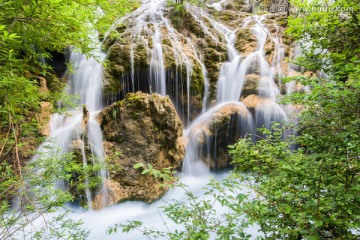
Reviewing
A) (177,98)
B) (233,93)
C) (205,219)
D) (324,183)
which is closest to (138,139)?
(177,98)

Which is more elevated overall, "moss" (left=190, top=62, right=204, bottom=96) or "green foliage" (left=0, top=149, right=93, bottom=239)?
"moss" (left=190, top=62, right=204, bottom=96)

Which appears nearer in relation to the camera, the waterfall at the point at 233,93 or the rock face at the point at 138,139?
the rock face at the point at 138,139

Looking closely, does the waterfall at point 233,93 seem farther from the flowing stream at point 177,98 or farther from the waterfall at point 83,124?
the waterfall at point 83,124

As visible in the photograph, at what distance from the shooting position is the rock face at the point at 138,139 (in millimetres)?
6656

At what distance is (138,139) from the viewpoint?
6992 millimetres

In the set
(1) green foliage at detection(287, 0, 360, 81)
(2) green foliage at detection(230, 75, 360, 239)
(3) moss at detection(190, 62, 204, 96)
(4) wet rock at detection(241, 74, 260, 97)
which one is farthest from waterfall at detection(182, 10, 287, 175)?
(2) green foliage at detection(230, 75, 360, 239)

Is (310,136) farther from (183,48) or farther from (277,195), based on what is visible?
(183,48)

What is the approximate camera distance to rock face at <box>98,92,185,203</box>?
6.66 m

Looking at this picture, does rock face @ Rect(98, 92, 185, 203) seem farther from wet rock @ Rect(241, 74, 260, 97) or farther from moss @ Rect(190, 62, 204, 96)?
wet rock @ Rect(241, 74, 260, 97)

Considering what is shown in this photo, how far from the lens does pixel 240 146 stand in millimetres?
3738

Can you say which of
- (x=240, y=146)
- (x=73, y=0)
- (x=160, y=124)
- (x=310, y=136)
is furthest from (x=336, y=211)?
(x=160, y=124)

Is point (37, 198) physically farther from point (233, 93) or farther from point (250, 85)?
point (250, 85)

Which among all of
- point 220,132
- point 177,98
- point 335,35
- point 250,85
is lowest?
point 220,132

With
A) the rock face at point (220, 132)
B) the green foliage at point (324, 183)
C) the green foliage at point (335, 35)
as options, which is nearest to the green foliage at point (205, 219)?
the green foliage at point (324, 183)
